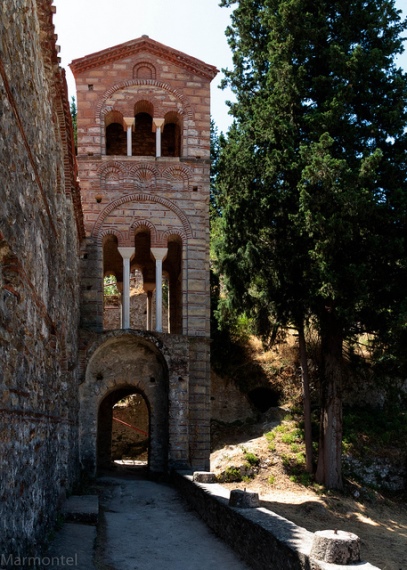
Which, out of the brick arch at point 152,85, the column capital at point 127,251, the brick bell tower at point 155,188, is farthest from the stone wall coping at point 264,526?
the brick arch at point 152,85

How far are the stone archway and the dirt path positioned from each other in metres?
1.88

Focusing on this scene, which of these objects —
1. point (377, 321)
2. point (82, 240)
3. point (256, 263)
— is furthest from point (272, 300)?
point (82, 240)

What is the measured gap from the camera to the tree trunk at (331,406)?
1516 centimetres

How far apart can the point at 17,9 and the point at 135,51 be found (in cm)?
1115

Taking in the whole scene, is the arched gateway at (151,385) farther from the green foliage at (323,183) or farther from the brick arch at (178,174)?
the brick arch at (178,174)

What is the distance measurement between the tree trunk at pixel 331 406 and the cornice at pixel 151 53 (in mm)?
Answer: 6508

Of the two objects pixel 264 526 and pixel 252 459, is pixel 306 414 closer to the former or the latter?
pixel 252 459

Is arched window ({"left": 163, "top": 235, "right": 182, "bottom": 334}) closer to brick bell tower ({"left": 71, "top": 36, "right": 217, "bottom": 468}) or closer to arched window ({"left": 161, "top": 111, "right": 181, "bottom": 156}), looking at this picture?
brick bell tower ({"left": 71, "top": 36, "right": 217, "bottom": 468})

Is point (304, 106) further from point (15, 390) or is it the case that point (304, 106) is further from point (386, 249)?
point (15, 390)

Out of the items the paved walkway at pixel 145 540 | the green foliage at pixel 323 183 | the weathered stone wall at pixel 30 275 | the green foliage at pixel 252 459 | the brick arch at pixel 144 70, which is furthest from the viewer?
→ the green foliage at pixel 252 459

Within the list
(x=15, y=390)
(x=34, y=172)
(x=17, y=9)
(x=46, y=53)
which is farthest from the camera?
(x=46, y=53)

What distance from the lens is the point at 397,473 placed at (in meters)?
17.1

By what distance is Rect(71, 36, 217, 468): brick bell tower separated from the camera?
14.3 metres

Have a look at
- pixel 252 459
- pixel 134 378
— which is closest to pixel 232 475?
pixel 252 459
